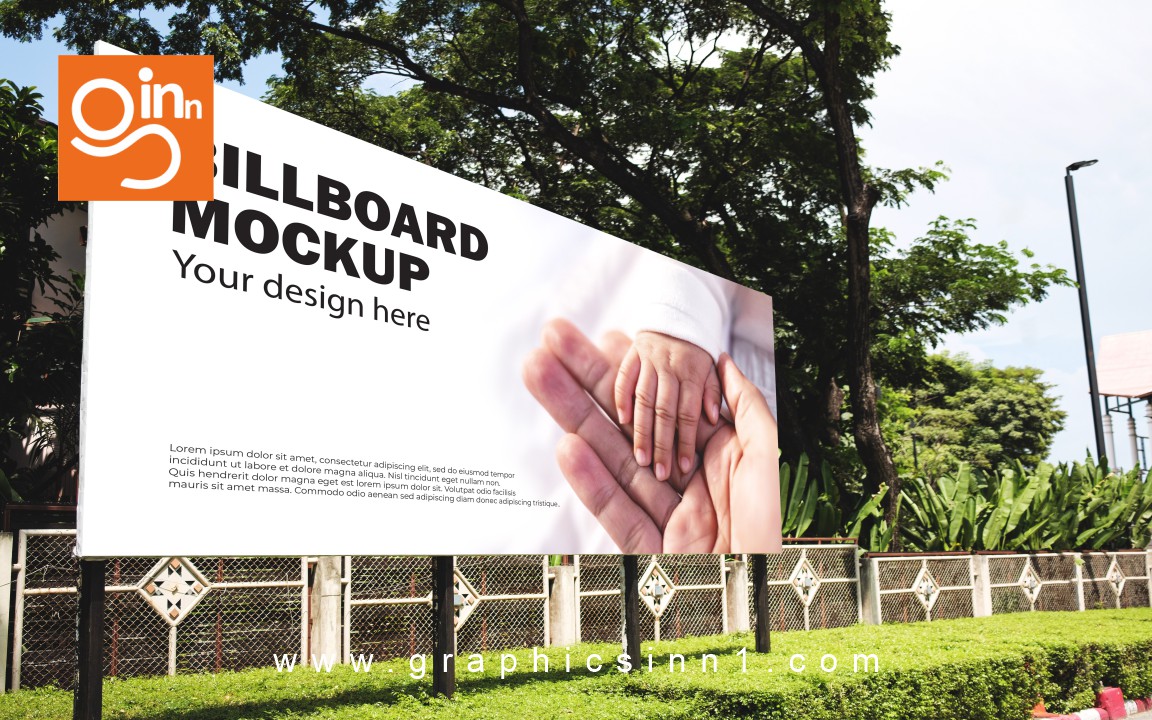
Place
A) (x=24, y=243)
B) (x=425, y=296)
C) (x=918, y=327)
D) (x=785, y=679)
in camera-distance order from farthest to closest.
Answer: (x=918, y=327) < (x=24, y=243) < (x=785, y=679) < (x=425, y=296)

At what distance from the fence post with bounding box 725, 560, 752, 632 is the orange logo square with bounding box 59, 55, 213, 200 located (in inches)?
392

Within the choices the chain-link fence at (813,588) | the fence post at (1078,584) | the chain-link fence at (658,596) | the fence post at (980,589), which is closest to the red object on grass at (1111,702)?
the chain-link fence at (813,588)

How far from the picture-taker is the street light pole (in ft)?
73.6

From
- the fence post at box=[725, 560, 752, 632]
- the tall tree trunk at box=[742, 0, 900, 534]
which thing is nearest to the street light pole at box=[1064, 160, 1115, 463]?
the tall tree trunk at box=[742, 0, 900, 534]

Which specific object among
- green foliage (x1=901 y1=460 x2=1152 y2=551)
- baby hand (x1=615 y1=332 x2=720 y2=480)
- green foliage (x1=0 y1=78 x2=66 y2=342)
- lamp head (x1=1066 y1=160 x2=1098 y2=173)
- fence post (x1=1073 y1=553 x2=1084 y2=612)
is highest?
lamp head (x1=1066 y1=160 x2=1098 y2=173)

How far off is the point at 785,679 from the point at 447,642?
251cm

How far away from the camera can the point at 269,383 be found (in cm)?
607

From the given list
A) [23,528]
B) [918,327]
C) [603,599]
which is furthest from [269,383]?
[918,327]

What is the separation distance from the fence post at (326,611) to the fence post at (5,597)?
2.66 m

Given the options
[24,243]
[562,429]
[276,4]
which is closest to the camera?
[562,429]

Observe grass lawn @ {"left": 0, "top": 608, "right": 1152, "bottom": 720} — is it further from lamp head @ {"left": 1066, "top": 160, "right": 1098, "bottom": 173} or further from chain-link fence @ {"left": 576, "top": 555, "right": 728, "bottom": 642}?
lamp head @ {"left": 1066, "top": 160, "right": 1098, "bottom": 173}

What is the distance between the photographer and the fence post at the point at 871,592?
15.8m

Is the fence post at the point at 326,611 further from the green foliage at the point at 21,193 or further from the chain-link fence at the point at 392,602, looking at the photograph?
the green foliage at the point at 21,193

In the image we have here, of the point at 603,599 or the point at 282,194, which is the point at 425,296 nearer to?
the point at 282,194
